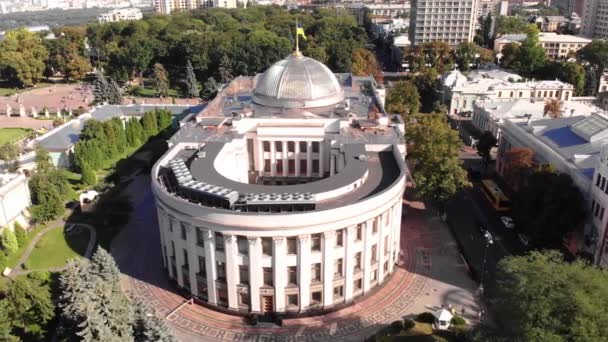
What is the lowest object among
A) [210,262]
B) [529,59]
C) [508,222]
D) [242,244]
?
[508,222]

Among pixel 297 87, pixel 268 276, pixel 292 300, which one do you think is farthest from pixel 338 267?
pixel 297 87

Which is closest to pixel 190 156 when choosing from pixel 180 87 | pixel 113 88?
pixel 113 88

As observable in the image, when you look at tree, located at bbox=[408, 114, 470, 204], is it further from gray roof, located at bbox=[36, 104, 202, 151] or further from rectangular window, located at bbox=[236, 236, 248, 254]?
gray roof, located at bbox=[36, 104, 202, 151]

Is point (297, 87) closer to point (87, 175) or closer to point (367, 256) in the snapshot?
point (87, 175)

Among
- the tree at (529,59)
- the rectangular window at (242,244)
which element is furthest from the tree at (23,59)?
the tree at (529,59)

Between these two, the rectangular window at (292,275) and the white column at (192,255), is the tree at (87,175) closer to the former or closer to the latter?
the white column at (192,255)

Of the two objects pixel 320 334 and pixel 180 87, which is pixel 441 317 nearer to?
pixel 320 334
